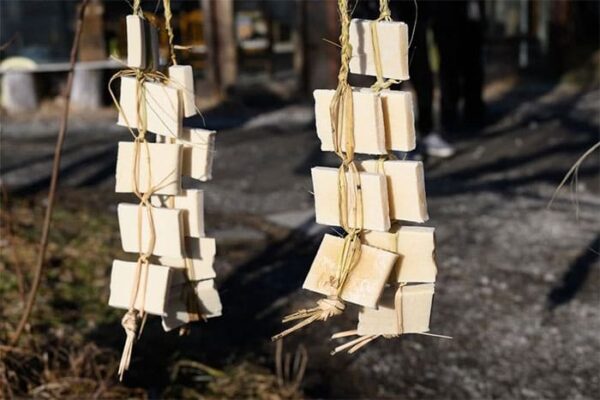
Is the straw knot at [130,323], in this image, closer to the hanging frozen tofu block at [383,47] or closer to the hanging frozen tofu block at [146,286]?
the hanging frozen tofu block at [146,286]

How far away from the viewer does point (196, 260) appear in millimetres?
1791

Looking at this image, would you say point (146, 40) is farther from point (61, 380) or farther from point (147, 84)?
point (61, 380)

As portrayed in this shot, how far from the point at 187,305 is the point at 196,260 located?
96 millimetres

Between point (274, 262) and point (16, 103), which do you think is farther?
point (16, 103)

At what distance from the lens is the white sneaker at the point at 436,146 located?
7000mm

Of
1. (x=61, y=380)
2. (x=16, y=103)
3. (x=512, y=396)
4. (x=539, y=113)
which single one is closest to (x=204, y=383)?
(x=61, y=380)

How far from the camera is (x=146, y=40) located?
1661 mm

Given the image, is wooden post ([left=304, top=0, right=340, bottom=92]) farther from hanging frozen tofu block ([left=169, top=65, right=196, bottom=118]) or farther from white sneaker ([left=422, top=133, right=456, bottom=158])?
hanging frozen tofu block ([left=169, top=65, right=196, bottom=118])

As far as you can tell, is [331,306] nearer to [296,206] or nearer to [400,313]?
[400,313]

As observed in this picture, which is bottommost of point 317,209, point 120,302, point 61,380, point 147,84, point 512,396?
point 512,396

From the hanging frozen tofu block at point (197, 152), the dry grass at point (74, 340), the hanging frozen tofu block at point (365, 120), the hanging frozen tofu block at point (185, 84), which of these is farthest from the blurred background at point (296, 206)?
the hanging frozen tofu block at point (365, 120)

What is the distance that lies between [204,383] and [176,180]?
1683 millimetres

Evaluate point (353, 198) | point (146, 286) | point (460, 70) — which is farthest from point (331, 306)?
point (460, 70)

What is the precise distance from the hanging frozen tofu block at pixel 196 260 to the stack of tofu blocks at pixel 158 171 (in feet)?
0.04
